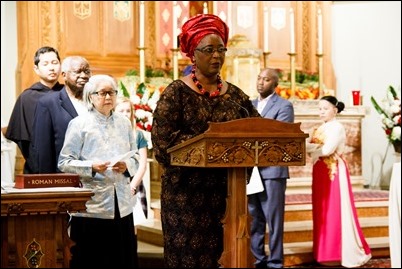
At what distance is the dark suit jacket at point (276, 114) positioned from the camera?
570 cm

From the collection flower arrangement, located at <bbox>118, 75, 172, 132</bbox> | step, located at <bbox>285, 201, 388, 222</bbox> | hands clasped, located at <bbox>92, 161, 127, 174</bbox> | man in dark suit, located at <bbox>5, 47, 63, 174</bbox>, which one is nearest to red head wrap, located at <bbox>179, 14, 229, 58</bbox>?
hands clasped, located at <bbox>92, 161, 127, 174</bbox>

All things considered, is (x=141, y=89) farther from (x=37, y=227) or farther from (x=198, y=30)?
(x=198, y=30)

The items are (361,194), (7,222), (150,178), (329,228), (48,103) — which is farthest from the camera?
(361,194)

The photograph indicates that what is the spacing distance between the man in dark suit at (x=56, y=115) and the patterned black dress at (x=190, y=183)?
1.08 metres

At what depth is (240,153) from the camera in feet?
8.91

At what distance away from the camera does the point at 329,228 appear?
636 cm

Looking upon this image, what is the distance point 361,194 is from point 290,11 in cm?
250

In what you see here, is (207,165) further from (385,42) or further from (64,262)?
(385,42)

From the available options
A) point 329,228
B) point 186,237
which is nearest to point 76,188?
point 186,237

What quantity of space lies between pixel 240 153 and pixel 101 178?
1.32 m

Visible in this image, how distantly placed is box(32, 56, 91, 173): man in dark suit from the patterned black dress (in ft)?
3.53

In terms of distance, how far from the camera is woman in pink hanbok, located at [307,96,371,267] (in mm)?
6324

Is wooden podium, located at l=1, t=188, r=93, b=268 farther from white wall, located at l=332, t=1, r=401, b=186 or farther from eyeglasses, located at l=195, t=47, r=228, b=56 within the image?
white wall, located at l=332, t=1, r=401, b=186

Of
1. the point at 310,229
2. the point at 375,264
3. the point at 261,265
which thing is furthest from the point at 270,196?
the point at 375,264
